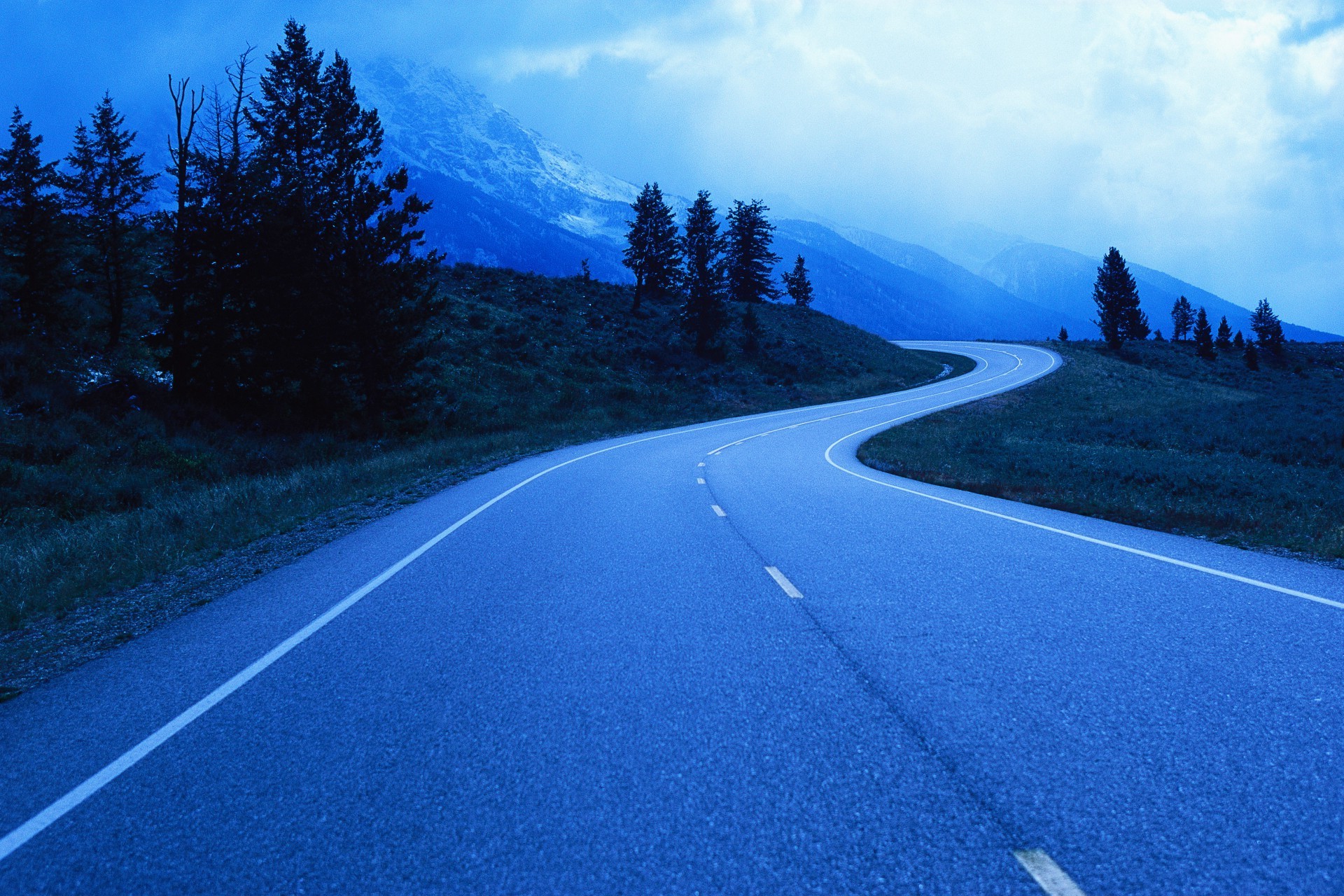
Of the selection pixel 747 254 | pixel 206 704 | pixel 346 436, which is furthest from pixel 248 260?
pixel 747 254

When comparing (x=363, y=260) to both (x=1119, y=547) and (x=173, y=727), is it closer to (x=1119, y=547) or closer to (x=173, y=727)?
(x=173, y=727)

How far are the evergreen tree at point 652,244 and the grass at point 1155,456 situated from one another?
1353 inches

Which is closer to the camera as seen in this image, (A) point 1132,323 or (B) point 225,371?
(B) point 225,371

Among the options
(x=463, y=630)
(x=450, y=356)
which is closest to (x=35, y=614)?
(x=463, y=630)

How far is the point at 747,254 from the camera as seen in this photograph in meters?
82.5

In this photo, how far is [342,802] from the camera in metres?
3.26

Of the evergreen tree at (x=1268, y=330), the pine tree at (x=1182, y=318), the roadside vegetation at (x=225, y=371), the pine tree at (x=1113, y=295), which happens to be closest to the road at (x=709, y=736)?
the roadside vegetation at (x=225, y=371)

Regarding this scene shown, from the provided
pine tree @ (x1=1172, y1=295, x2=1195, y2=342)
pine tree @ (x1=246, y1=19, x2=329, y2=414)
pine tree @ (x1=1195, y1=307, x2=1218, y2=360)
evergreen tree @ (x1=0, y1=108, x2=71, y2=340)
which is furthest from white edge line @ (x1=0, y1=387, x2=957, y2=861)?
pine tree @ (x1=1172, y1=295, x2=1195, y2=342)

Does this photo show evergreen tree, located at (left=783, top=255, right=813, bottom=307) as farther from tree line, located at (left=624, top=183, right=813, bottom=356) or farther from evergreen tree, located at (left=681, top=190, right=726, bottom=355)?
evergreen tree, located at (left=681, top=190, right=726, bottom=355)

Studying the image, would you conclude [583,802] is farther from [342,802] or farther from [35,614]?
[35,614]

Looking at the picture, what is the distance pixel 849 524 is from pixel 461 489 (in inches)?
354

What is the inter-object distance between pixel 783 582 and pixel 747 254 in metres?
79.2

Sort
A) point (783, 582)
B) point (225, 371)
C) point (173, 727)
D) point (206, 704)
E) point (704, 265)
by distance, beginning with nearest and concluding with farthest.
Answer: point (173, 727) < point (206, 704) < point (783, 582) < point (225, 371) < point (704, 265)

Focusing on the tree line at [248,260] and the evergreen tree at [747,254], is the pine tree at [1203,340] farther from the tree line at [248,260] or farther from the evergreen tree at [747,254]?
the tree line at [248,260]
